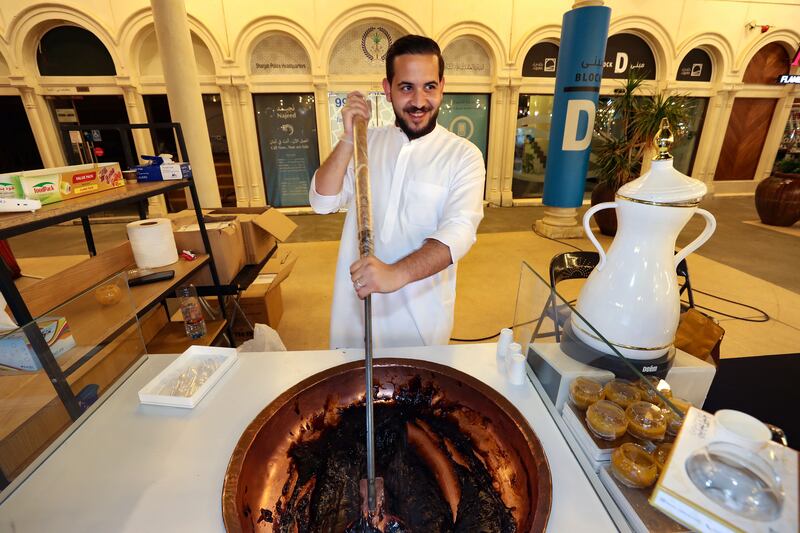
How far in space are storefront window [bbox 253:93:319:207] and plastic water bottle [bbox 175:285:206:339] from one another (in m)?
5.17

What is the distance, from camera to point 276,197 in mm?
7215

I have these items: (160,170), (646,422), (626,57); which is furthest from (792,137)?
(160,170)

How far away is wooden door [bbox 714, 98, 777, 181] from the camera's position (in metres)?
8.03

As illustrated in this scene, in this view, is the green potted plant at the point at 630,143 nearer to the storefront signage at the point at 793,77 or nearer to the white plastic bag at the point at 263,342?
the storefront signage at the point at 793,77

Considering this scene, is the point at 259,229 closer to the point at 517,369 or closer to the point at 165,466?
the point at 165,466

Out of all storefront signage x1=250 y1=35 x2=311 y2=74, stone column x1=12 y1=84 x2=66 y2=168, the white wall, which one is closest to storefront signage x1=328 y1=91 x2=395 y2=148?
the white wall

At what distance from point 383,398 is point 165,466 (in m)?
0.50

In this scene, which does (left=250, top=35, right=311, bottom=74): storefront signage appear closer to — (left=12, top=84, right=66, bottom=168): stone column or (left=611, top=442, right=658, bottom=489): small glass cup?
(left=12, top=84, right=66, bottom=168): stone column

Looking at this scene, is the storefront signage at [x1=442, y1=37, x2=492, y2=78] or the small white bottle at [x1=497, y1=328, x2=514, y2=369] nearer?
the small white bottle at [x1=497, y1=328, x2=514, y2=369]

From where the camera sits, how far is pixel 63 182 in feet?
4.78

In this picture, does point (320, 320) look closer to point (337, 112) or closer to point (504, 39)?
point (337, 112)

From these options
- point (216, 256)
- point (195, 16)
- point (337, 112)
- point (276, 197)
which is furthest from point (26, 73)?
point (216, 256)

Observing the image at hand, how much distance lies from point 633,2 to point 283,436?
9153 mm

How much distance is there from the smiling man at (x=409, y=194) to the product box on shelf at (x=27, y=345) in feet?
2.95
